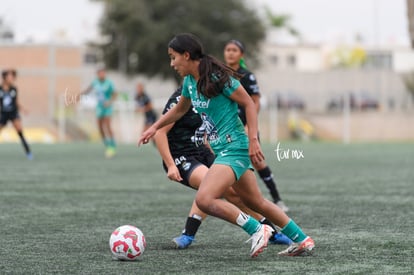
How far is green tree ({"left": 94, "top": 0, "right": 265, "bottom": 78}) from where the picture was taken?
186 feet

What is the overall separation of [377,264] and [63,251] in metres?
2.55

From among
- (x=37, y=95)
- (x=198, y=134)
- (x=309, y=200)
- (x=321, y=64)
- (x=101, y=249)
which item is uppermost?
(x=198, y=134)

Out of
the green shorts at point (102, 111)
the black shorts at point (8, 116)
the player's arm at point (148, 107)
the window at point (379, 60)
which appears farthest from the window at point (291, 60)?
the black shorts at point (8, 116)

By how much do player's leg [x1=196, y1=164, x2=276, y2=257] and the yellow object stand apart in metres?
31.2

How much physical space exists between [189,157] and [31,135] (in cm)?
3317

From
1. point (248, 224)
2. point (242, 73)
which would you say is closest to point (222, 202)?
point (248, 224)

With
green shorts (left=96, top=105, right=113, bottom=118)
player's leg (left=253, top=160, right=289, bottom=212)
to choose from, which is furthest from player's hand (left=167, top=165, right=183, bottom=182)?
green shorts (left=96, top=105, right=113, bottom=118)

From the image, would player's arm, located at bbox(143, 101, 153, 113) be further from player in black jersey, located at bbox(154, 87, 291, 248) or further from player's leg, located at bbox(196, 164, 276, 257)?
player's leg, located at bbox(196, 164, 276, 257)

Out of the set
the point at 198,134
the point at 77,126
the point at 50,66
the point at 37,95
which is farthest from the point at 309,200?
the point at 50,66

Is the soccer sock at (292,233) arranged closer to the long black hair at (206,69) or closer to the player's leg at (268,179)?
the long black hair at (206,69)

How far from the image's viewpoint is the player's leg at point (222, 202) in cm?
731

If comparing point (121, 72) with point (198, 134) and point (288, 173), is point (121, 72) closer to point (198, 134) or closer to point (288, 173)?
point (288, 173)

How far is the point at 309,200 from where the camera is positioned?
Answer: 1282 centimetres

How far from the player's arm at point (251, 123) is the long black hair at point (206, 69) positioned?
0.11 meters
